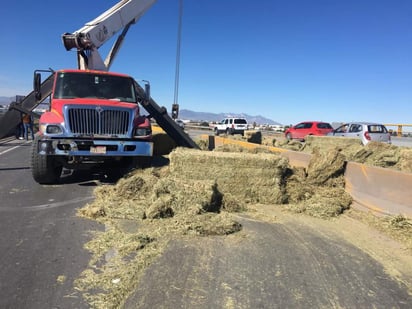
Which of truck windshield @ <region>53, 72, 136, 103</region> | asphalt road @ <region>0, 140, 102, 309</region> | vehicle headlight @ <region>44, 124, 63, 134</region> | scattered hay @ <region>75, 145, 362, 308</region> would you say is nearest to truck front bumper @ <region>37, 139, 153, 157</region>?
vehicle headlight @ <region>44, 124, 63, 134</region>

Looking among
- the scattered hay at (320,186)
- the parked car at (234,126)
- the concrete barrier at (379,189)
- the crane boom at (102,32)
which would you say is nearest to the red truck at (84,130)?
the scattered hay at (320,186)

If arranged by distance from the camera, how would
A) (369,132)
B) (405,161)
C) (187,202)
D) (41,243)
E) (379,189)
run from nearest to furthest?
(41,243) < (187,202) < (379,189) < (405,161) < (369,132)

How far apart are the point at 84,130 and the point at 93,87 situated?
1.48m

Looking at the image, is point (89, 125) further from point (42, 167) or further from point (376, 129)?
point (376, 129)

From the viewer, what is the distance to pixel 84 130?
24.9 feet

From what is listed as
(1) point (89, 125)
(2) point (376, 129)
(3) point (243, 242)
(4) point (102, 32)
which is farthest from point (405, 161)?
(4) point (102, 32)

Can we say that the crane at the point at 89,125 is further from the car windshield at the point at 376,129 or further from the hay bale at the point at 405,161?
the car windshield at the point at 376,129

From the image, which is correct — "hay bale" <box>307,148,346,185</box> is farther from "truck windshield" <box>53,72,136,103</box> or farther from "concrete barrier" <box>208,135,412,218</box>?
"truck windshield" <box>53,72,136,103</box>

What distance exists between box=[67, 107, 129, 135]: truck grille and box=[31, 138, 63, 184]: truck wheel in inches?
35.5

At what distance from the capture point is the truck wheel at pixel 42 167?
7621 mm

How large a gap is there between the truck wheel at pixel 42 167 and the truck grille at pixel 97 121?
0.90 m

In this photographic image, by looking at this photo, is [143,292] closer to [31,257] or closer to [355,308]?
[31,257]

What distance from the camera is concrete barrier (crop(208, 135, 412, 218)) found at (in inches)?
214

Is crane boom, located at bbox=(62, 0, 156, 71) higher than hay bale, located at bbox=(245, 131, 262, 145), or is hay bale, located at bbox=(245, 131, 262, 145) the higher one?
crane boom, located at bbox=(62, 0, 156, 71)
